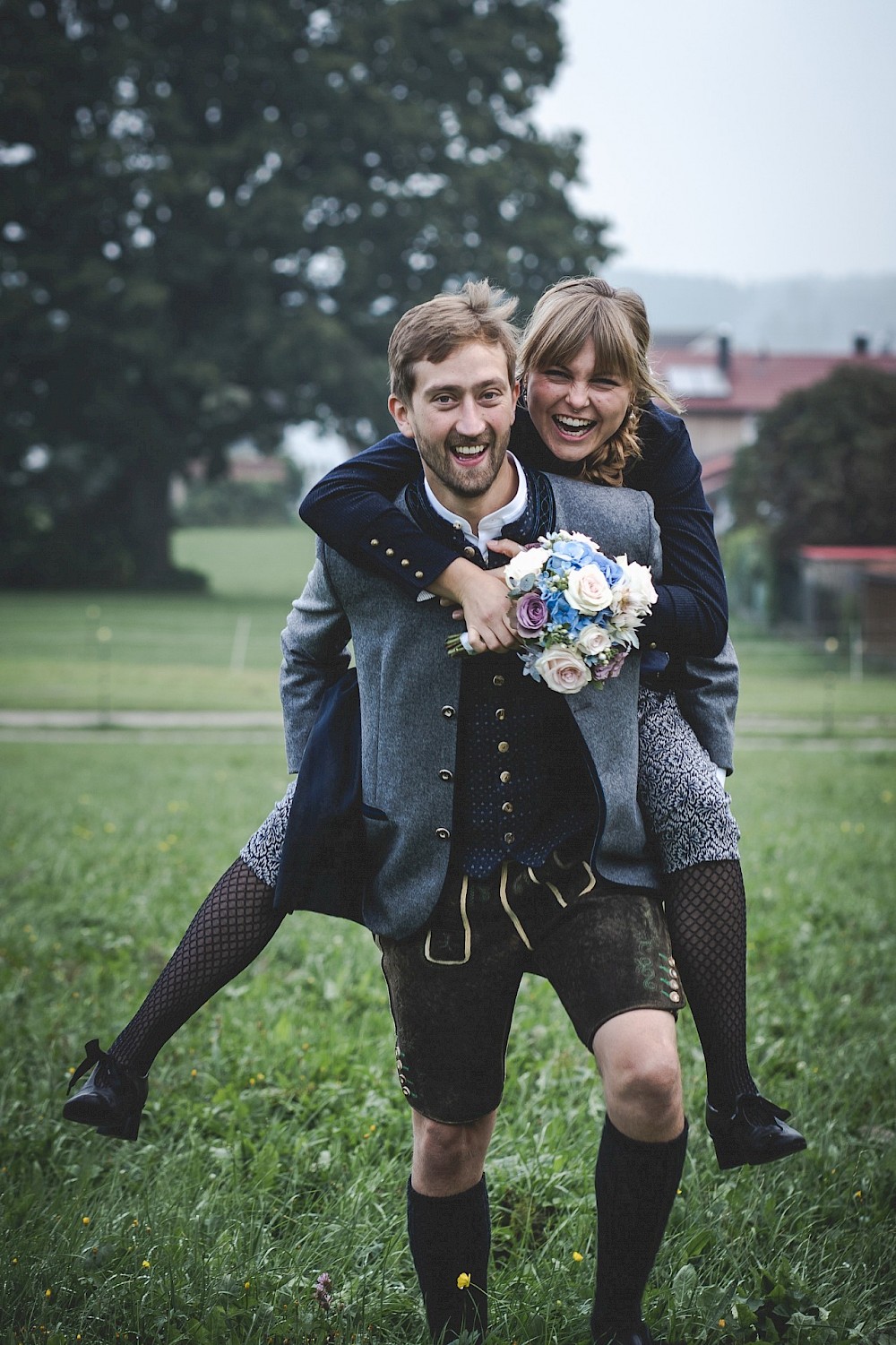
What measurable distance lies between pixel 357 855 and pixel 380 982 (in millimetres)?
2769

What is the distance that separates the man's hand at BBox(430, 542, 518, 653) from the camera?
8.37 feet

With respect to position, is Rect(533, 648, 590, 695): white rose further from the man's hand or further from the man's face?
the man's face

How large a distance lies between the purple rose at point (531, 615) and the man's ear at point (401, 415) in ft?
1.63

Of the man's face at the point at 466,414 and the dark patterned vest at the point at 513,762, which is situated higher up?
the man's face at the point at 466,414

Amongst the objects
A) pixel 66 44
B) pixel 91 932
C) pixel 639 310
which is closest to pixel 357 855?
pixel 639 310

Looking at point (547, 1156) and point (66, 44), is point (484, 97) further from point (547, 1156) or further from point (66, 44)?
point (547, 1156)

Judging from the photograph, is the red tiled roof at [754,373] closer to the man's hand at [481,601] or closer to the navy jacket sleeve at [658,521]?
the navy jacket sleeve at [658,521]

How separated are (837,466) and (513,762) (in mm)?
32294

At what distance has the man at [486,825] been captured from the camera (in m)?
2.60

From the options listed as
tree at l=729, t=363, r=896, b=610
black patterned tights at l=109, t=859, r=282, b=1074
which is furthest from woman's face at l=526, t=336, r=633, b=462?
tree at l=729, t=363, r=896, b=610

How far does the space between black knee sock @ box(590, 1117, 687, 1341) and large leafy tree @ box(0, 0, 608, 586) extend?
1392 inches

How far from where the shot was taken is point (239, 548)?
5469cm

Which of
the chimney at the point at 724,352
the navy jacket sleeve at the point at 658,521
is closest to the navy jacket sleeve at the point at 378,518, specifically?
the navy jacket sleeve at the point at 658,521

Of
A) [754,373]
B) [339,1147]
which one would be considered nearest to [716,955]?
[339,1147]
